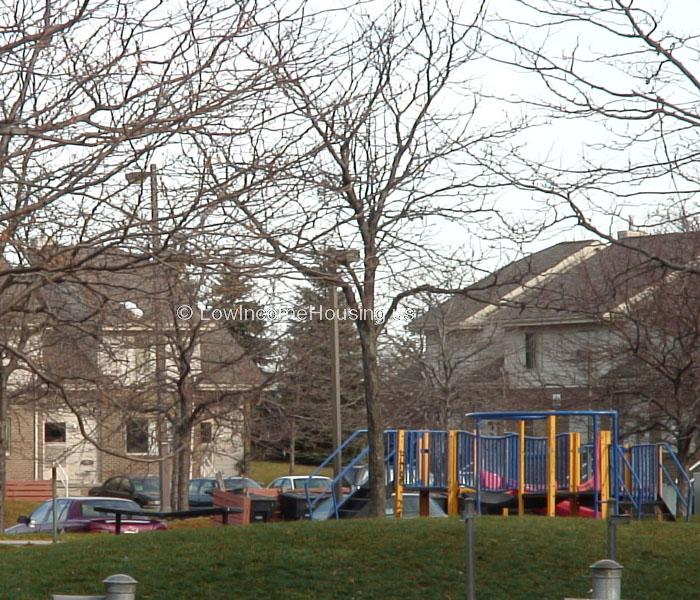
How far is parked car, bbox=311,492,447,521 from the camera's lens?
2189 cm

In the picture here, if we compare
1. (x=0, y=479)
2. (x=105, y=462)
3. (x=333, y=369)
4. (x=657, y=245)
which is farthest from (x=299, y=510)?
(x=105, y=462)

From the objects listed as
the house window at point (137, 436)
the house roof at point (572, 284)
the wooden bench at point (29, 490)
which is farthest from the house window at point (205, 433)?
the wooden bench at point (29, 490)

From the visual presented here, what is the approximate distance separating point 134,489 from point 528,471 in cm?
2327

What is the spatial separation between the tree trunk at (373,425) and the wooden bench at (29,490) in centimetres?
2831

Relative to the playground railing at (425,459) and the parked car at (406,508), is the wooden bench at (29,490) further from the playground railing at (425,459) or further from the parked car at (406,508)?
the playground railing at (425,459)

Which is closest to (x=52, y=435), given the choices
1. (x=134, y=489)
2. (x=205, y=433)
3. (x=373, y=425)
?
(x=134, y=489)

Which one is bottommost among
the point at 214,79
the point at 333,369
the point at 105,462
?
the point at 105,462

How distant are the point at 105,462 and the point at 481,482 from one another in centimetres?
3036

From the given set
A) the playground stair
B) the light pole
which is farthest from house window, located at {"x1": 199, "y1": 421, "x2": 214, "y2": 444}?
the playground stair

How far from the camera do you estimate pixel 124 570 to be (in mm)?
13133

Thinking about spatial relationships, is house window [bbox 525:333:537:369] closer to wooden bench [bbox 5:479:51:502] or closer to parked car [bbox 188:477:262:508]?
parked car [bbox 188:477:262:508]

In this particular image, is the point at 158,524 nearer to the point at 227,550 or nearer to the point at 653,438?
the point at 227,550

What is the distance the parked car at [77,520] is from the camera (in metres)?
24.1

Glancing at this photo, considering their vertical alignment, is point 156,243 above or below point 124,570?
above
